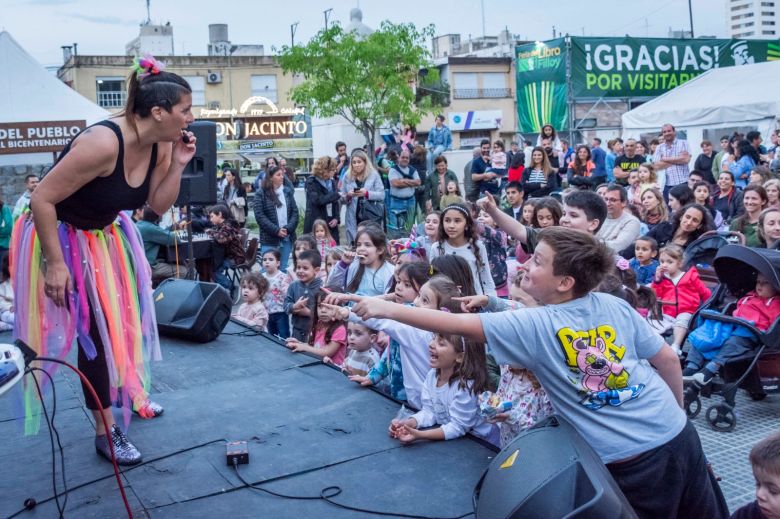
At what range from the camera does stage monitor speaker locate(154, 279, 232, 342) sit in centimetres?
562

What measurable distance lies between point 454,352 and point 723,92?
593 inches

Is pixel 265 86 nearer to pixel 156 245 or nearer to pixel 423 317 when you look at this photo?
pixel 156 245

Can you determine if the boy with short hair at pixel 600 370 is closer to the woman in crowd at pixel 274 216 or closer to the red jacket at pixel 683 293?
the red jacket at pixel 683 293

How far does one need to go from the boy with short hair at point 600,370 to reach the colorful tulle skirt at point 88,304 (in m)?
1.71

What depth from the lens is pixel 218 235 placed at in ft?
29.7

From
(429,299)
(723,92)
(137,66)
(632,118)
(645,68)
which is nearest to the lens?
(137,66)

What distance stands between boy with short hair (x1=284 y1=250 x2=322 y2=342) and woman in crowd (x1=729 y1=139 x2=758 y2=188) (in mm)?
8141

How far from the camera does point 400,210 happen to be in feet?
37.7

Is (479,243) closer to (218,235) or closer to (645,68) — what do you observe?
(218,235)

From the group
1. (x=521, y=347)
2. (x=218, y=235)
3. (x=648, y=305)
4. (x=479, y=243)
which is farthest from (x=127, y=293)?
(x=218, y=235)

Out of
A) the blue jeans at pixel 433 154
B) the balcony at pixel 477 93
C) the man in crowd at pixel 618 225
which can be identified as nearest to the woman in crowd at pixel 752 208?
the man in crowd at pixel 618 225

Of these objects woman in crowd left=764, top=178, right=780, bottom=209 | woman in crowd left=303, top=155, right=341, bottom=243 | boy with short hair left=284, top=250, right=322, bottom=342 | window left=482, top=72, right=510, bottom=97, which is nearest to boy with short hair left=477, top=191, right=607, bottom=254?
boy with short hair left=284, top=250, right=322, bottom=342

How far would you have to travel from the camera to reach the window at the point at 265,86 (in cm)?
4303

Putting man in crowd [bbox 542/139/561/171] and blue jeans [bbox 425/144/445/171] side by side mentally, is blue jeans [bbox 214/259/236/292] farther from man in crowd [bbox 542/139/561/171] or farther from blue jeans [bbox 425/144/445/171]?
blue jeans [bbox 425/144/445/171]
